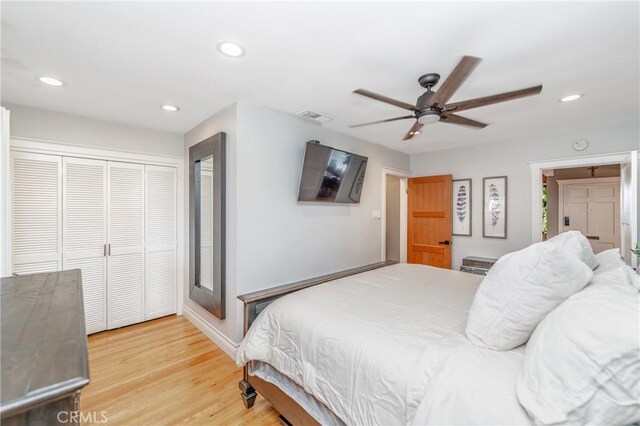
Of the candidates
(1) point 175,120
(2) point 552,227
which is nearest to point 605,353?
(1) point 175,120

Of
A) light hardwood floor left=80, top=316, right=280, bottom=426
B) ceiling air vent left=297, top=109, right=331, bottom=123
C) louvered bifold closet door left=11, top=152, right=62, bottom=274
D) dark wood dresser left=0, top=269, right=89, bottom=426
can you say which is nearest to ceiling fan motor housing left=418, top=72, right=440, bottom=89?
ceiling air vent left=297, top=109, right=331, bottom=123

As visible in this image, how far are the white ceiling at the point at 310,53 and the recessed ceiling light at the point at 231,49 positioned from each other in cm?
5

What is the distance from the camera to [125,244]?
3252mm

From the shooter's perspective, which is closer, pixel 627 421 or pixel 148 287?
pixel 627 421

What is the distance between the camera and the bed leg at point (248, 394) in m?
1.97

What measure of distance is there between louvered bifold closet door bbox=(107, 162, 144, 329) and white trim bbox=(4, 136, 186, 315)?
10cm

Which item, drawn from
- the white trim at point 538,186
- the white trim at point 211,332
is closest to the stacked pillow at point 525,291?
the white trim at point 211,332

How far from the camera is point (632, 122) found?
3008mm

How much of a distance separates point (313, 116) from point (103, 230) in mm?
2727

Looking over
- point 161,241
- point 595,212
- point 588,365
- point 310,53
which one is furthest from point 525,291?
point 595,212

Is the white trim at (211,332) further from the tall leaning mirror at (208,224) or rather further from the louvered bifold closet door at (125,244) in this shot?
the louvered bifold closet door at (125,244)

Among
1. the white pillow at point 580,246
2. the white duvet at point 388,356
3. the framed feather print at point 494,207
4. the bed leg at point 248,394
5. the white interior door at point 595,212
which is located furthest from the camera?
the white interior door at point 595,212

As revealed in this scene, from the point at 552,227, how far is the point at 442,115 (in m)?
5.09

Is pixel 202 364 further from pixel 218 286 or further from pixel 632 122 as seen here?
pixel 632 122
